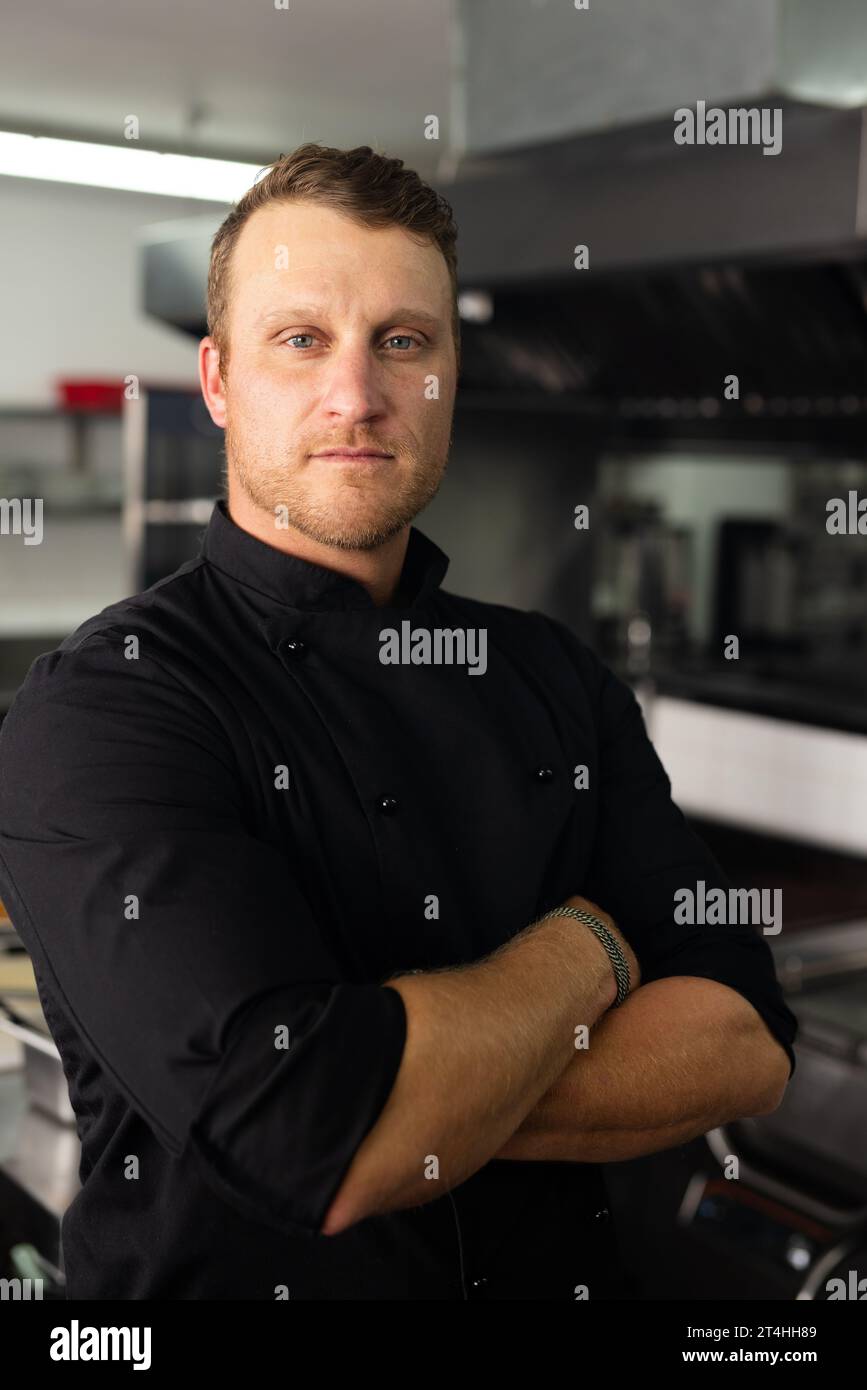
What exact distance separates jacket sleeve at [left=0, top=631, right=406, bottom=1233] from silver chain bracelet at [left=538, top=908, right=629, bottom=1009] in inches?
8.9

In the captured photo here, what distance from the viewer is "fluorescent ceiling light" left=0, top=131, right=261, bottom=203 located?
397cm

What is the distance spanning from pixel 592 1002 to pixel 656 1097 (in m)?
0.09

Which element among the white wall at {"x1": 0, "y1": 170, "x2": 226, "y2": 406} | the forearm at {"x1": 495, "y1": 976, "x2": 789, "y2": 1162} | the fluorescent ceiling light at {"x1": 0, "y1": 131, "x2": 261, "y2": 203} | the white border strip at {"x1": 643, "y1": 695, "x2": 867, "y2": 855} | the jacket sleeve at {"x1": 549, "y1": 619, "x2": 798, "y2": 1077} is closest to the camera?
the forearm at {"x1": 495, "y1": 976, "x2": 789, "y2": 1162}

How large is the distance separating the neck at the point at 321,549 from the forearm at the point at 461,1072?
0.32 m

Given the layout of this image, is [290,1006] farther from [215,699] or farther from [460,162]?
[460,162]

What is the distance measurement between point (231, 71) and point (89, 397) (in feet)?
5.94

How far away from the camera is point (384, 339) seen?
108cm

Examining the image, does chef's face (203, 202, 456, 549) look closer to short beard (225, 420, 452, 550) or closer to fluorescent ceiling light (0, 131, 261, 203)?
short beard (225, 420, 452, 550)

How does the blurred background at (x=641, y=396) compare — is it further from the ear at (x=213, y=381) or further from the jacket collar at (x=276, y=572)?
the jacket collar at (x=276, y=572)

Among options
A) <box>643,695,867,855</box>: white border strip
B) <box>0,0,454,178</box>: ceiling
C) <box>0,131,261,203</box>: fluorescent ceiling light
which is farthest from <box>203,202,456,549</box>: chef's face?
<box>0,131,261,203</box>: fluorescent ceiling light

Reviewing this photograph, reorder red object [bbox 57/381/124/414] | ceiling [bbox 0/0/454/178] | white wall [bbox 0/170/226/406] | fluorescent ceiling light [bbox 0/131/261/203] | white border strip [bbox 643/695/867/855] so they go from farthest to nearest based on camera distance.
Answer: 1. white wall [bbox 0/170/226/406]
2. red object [bbox 57/381/124/414]
3. fluorescent ceiling light [bbox 0/131/261/203]
4. ceiling [bbox 0/0/454/178]
5. white border strip [bbox 643/695/867/855]

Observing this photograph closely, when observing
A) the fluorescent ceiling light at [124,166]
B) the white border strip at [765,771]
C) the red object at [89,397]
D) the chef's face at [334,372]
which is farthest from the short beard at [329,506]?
the red object at [89,397]

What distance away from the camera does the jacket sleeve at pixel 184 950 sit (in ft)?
2.77

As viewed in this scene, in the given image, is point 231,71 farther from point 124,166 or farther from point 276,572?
point 276,572
